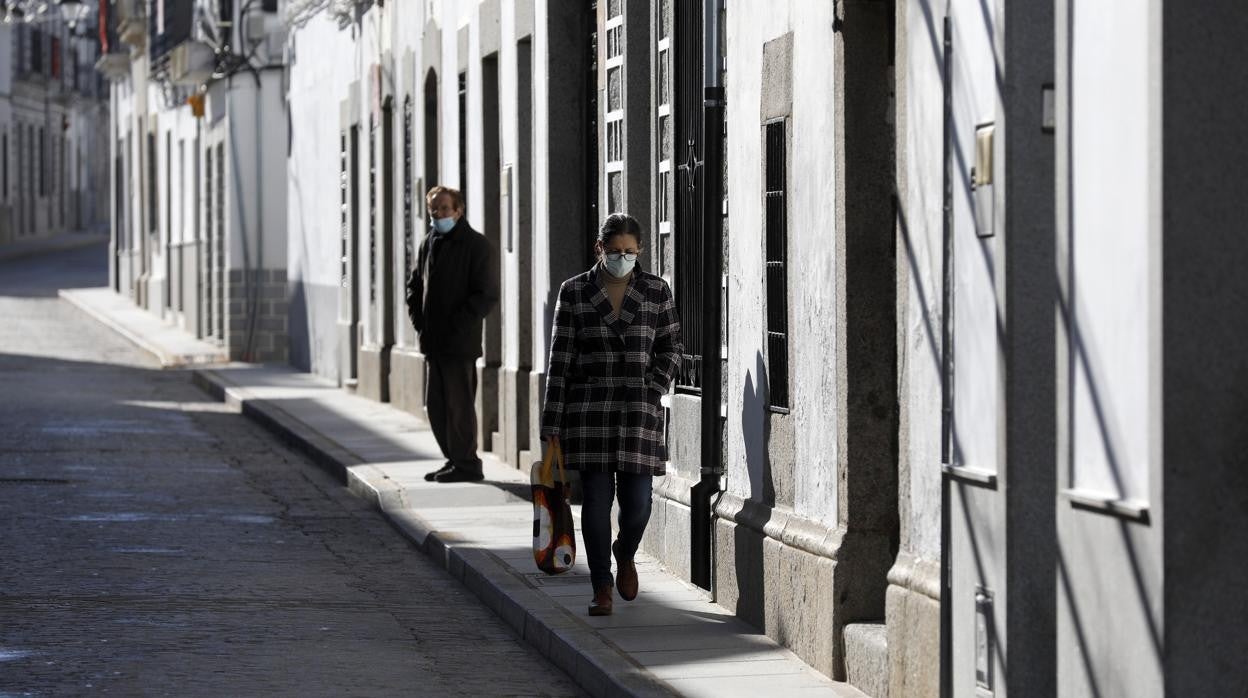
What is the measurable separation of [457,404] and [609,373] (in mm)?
5691

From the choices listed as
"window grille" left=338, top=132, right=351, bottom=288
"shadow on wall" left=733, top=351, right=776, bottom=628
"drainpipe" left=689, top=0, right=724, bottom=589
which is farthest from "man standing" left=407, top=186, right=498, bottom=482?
"window grille" left=338, top=132, right=351, bottom=288

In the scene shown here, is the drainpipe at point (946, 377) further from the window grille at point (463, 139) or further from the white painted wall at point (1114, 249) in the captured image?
the window grille at point (463, 139)

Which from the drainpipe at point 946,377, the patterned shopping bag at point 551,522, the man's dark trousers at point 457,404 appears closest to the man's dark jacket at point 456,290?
the man's dark trousers at point 457,404

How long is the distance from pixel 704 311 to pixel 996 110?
3731 millimetres

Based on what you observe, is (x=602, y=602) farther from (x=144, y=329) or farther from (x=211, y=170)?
(x=144, y=329)

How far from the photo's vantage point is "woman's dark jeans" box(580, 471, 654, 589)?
10.1 m

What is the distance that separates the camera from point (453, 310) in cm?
1554

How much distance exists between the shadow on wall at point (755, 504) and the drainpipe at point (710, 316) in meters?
0.41

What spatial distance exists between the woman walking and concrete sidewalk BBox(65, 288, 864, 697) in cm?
43

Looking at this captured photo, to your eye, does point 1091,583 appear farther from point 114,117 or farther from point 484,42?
point 114,117

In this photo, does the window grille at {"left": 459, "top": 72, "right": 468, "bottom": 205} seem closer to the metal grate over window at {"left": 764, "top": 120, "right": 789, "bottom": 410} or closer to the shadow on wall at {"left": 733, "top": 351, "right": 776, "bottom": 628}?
the shadow on wall at {"left": 733, "top": 351, "right": 776, "bottom": 628}

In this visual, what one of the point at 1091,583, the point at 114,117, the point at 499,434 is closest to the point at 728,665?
the point at 1091,583

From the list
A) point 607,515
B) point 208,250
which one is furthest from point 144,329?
point 607,515

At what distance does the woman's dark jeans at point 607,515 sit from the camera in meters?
10.1
